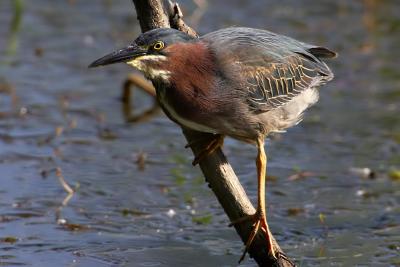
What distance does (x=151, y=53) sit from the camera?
15.3ft

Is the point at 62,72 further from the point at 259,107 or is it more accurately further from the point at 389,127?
the point at 259,107

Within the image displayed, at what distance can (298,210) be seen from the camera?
668 cm

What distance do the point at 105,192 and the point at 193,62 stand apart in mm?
2331

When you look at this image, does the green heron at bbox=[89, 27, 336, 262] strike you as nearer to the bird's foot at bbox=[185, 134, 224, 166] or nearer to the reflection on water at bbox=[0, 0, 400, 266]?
the bird's foot at bbox=[185, 134, 224, 166]

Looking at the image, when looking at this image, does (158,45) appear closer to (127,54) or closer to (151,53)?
(151,53)

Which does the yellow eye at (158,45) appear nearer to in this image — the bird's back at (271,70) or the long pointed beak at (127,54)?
the long pointed beak at (127,54)

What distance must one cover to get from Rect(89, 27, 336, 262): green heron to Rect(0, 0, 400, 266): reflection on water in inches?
42.7

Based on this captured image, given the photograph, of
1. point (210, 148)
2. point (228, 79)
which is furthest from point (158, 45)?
point (210, 148)

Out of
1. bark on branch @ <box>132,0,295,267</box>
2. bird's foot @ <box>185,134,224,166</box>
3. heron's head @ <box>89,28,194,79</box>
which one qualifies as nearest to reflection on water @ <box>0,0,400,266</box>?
bark on branch @ <box>132,0,295,267</box>

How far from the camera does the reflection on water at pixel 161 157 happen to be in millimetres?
6090

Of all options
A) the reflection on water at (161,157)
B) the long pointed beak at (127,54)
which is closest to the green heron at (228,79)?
the long pointed beak at (127,54)

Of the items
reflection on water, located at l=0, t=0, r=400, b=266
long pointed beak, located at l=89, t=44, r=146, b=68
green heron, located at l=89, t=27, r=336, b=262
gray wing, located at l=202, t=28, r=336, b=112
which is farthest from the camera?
reflection on water, located at l=0, t=0, r=400, b=266

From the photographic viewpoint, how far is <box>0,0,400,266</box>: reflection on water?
240 inches

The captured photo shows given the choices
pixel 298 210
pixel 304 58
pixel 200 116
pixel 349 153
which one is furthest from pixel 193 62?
pixel 349 153
